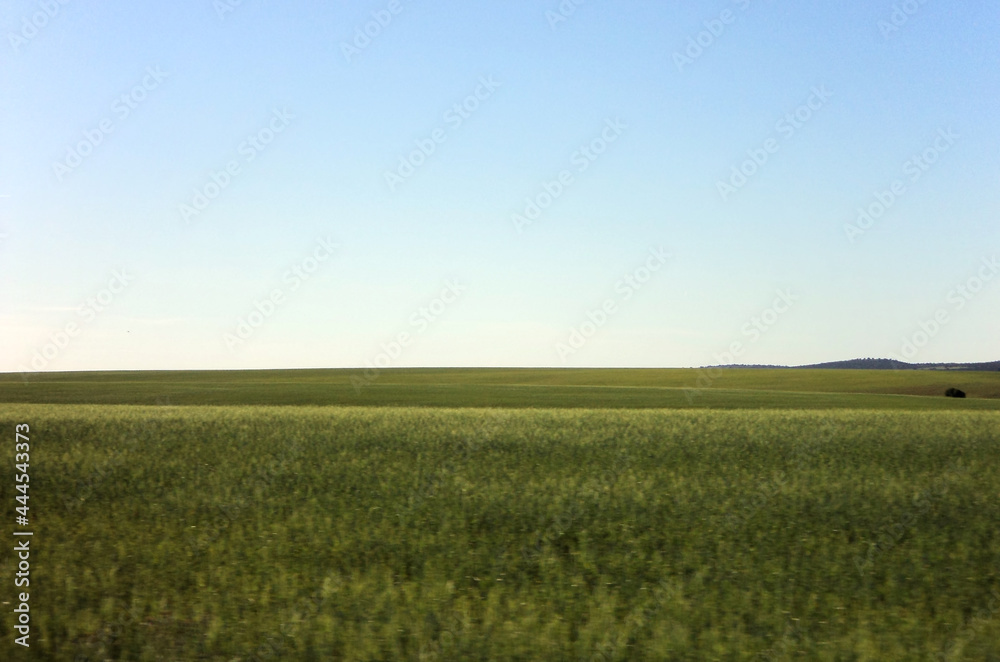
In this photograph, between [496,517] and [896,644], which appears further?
[496,517]

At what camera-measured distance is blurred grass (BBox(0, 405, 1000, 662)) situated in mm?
8633

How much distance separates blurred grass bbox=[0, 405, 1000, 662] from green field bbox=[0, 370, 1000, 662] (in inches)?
2.2

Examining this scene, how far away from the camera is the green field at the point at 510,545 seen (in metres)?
8.64

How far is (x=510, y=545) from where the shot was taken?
1265 centimetres

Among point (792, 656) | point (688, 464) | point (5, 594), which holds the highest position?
point (688, 464)

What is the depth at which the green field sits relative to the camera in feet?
28.3

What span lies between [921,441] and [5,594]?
25615 mm

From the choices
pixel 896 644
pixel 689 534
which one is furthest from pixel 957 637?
pixel 689 534

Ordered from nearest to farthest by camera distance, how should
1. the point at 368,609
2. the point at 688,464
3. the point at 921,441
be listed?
1. the point at 368,609
2. the point at 688,464
3. the point at 921,441

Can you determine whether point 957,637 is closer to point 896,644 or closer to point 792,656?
point 896,644

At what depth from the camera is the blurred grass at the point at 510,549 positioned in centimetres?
863

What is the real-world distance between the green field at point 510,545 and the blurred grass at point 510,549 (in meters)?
0.05

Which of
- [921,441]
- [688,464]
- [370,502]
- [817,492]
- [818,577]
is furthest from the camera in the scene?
[921,441]

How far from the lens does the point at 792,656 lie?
26.9 ft
